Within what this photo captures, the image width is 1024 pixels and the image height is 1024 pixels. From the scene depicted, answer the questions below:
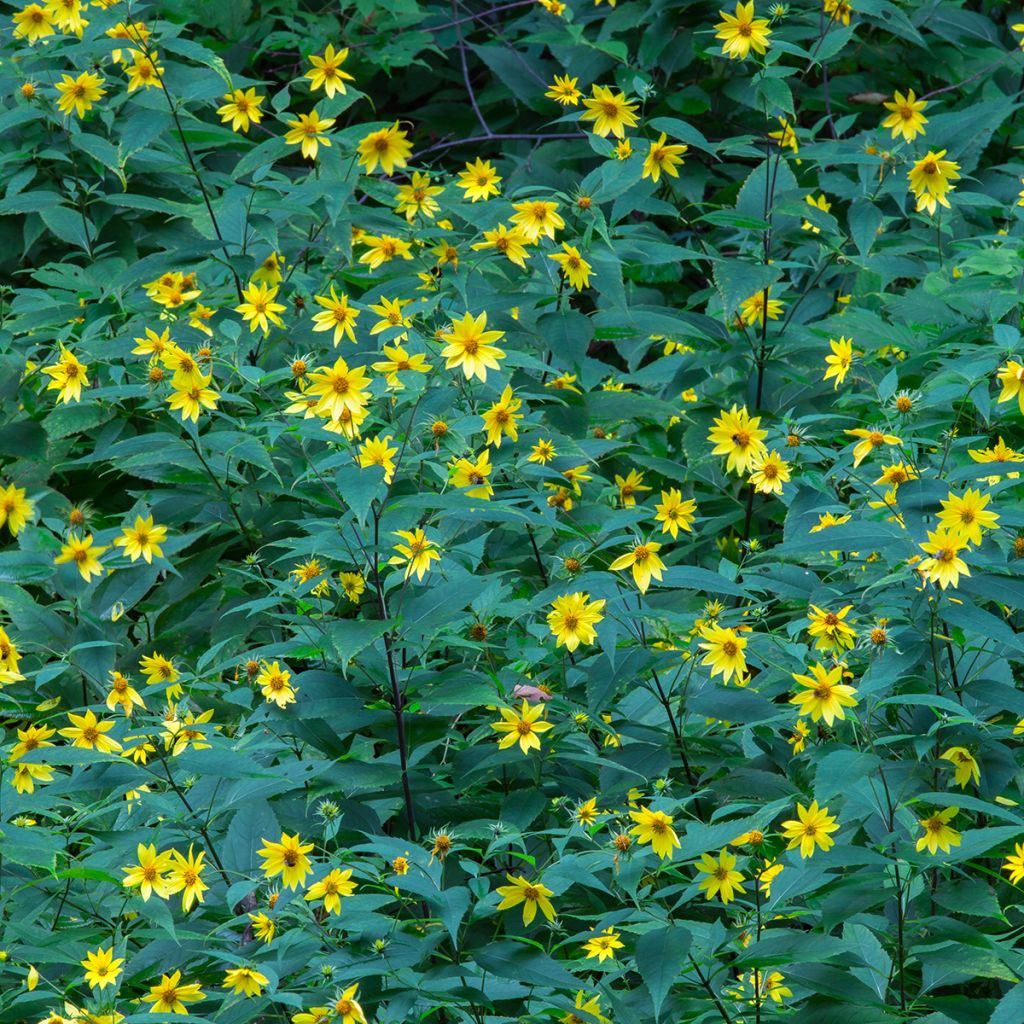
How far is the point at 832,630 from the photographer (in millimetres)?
1933

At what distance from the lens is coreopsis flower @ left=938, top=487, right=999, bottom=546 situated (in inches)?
70.7

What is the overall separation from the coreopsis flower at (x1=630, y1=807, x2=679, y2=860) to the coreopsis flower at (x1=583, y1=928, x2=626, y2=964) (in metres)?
0.11

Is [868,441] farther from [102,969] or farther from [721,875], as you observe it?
[102,969]

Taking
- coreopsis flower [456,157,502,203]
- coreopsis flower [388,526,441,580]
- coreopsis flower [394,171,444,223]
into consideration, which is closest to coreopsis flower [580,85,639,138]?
coreopsis flower [456,157,502,203]

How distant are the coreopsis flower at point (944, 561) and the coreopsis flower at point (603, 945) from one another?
0.62 metres

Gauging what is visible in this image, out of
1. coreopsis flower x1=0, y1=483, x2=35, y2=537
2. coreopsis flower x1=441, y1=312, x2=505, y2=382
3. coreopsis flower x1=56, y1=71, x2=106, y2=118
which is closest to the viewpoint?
coreopsis flower x1=441, y1=312, x2=505, y2=382

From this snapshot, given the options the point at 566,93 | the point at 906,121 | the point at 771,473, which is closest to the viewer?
the point at 771,473

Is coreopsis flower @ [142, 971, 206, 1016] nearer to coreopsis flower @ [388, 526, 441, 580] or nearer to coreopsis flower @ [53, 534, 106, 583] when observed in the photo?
coreopsis flower @ [388, 526, 441, 580]

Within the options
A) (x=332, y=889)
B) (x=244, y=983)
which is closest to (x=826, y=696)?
(x=332, y=889)

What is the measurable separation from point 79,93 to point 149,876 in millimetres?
2040

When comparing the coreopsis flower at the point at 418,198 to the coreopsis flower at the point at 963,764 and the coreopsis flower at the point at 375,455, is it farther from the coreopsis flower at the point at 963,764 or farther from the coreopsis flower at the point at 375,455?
the coreopsis flower at the point at 963,764

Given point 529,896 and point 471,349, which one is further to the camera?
point 471,349

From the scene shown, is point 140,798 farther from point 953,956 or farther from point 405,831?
point 953,956

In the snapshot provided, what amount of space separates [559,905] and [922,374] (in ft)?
5.43
